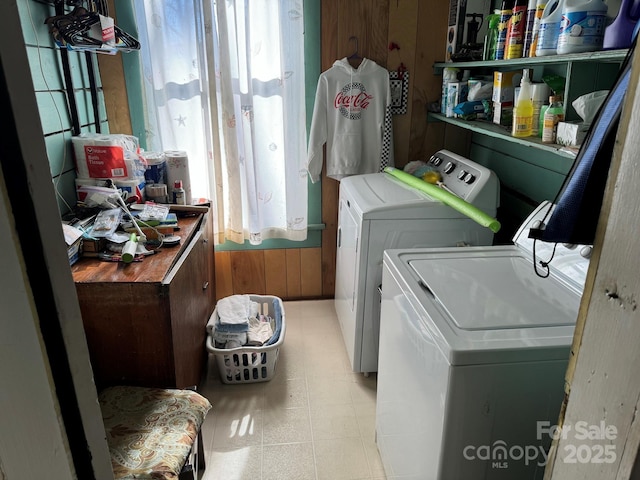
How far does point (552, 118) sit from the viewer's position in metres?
1.55

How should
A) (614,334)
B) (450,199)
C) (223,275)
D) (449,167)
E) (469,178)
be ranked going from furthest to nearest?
(223,275) → (449,167) → (469,178) → (450,199) → (614,334)

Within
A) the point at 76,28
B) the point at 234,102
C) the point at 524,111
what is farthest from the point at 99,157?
the point at 524,111

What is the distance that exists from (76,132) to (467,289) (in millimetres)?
1914

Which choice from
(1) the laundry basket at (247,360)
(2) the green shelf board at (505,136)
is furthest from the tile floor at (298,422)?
(2) the green shelf board at (505,136)

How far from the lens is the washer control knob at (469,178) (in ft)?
7.25

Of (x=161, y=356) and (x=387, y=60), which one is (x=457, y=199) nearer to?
(x=387, y=60)

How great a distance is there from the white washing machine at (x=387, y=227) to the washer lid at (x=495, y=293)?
51 cm

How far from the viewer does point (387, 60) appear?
2709 mm

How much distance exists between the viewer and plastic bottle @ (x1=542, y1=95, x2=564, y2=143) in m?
1.55

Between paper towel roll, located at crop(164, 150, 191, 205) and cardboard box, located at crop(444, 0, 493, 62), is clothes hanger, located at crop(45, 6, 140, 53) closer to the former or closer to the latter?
paper towel roll, located at crop(164, 150, 191, 205)

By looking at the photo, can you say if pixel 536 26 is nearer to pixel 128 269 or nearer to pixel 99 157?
pixel 128 269

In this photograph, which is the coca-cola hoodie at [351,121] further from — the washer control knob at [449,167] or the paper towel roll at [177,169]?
the paper towel roll at [177,169]

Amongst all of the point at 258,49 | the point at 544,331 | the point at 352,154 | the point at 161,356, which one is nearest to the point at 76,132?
the point at 258,49

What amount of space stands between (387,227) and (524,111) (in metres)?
0.73
